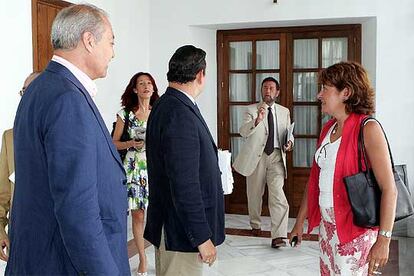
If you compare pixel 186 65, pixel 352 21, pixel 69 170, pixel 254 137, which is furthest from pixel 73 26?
pixel 352 21

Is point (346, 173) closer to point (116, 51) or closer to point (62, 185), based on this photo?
point (62, 185)

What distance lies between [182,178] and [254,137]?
3103mm

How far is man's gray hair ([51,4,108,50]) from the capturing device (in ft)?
4.98

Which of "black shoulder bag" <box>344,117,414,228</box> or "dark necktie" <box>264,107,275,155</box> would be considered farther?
"dark necktie" <box>264,107,275,155</box>

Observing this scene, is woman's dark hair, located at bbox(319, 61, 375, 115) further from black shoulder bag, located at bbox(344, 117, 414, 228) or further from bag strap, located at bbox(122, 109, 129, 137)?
bag strap, located at bbox(122, 109, 129, 137)

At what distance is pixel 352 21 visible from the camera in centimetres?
583

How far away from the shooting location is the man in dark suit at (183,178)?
2064 millimetres

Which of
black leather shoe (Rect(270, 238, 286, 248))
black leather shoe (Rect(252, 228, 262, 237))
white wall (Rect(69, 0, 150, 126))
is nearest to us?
black leather shoe (Rect(270, 238, 286, 248))

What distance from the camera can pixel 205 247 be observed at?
2107mm

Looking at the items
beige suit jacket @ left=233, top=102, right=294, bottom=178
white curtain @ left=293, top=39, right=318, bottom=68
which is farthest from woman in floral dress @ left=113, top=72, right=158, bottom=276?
white curtain @ left=293, top=39, right=318, bottom=68

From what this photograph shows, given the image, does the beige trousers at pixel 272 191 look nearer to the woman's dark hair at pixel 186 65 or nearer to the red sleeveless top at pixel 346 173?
the red sleeveless top at pixel 346 173

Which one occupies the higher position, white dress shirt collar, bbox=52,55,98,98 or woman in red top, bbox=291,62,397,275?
white dress shirt collar, bbox=52,55,98,98

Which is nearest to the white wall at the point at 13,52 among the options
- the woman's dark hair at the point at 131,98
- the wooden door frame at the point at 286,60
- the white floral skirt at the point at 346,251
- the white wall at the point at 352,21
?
the woman's dark hair at the point at 131,98

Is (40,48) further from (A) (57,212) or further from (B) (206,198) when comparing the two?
(A) (57,212)
